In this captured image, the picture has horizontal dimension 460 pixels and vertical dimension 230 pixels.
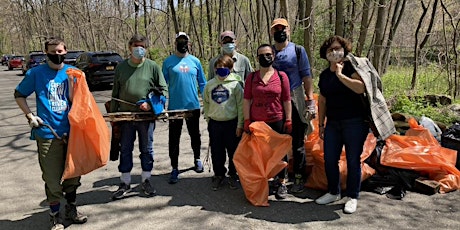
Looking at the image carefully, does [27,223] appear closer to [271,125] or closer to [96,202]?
[96,202]

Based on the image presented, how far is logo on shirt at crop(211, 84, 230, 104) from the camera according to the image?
4.15 meters

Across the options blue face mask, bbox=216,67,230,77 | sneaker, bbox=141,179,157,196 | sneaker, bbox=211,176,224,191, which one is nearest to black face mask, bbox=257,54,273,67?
blue face mask, bbox=216,67,230,77

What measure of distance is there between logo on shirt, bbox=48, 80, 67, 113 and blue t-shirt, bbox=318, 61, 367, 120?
2.46 m

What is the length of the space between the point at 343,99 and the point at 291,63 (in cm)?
71

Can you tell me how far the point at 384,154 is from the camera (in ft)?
14.1

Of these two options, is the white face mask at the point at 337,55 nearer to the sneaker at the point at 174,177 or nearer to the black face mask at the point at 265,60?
the black face mask at the point at 265,60

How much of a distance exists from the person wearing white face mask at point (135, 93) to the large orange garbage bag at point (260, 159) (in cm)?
106

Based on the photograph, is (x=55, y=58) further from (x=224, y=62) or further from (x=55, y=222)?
(x=224, y=62)

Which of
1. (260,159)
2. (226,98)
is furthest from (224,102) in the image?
(260,159)

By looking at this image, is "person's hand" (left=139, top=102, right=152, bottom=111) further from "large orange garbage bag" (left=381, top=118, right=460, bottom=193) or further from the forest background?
"large orange garbage bag" (left=381, top=118, right=460, bottom=193)

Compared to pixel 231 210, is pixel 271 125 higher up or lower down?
higher up

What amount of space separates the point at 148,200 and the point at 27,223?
1172mm

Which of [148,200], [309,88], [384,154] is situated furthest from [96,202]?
[384,154]

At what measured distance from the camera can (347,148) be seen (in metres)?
3.67
